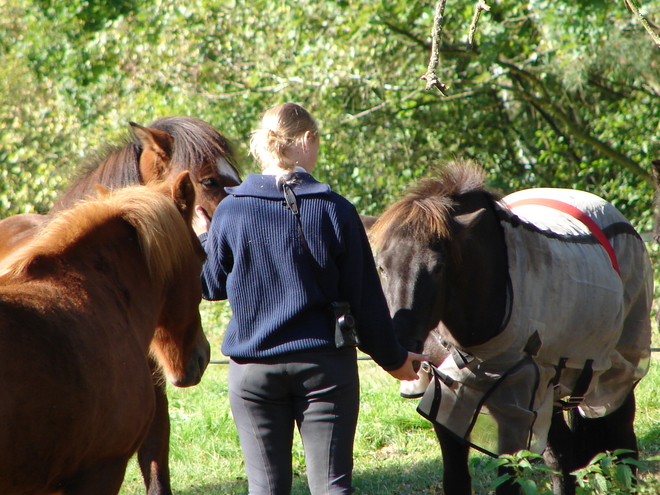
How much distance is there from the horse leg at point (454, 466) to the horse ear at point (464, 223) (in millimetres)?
943

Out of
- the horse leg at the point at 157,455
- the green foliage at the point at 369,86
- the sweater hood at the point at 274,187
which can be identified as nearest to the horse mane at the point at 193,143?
the horse leg at the point at 157,455

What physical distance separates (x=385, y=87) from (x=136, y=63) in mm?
4590

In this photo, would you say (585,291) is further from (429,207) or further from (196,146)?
(196,146)

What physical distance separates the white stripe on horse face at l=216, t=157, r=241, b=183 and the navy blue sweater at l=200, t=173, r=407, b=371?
140 cm

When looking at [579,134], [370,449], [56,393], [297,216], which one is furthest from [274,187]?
[579,134]

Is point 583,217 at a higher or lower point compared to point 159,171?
lower

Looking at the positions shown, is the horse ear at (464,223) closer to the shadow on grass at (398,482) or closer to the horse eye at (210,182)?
the horse eye at (210,182)

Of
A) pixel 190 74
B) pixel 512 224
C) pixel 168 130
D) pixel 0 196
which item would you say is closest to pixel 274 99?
pixel 190 74

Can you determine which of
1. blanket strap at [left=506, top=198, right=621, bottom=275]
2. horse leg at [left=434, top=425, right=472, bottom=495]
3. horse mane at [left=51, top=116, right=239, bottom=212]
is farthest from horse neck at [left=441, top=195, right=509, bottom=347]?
horse mane at [left=51, top=116, right=239, bottom=212]

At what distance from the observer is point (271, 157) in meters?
2.25

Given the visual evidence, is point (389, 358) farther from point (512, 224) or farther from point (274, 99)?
point (274, 99)

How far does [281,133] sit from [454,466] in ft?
6.09

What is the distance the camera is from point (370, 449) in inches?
175

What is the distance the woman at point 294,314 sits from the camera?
2.12m
